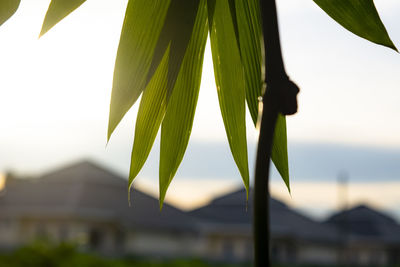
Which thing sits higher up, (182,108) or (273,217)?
(182,108)

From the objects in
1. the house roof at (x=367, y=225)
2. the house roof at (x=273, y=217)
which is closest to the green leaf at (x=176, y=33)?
the house roof at (x=273, y=217)

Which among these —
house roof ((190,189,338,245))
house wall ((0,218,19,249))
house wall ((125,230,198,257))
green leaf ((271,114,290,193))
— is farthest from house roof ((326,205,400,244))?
green leaf ((271,114,290,193))

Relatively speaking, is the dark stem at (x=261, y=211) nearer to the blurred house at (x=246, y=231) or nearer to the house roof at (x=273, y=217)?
the blurred house at (x=246, y=231)

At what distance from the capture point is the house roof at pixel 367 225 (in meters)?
33.4

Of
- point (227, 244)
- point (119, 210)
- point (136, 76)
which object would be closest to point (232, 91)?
point (136, 76)

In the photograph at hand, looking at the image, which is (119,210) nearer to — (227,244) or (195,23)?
(227,244)

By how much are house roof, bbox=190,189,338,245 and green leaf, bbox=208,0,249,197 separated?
28.5m

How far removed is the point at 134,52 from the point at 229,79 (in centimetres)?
25

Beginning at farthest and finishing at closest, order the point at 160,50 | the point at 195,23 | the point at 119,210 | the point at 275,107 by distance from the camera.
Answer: the point at 119,210, the point at 195,23, the point at 160,50, the point at 275,107

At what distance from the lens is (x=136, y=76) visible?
3.65 feet

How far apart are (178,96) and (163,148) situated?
0.10 metres

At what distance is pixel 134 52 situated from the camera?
1.13 m

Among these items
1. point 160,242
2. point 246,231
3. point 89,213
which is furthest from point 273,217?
point 89,213

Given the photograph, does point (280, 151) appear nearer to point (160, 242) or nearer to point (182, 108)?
point (182, 108)
